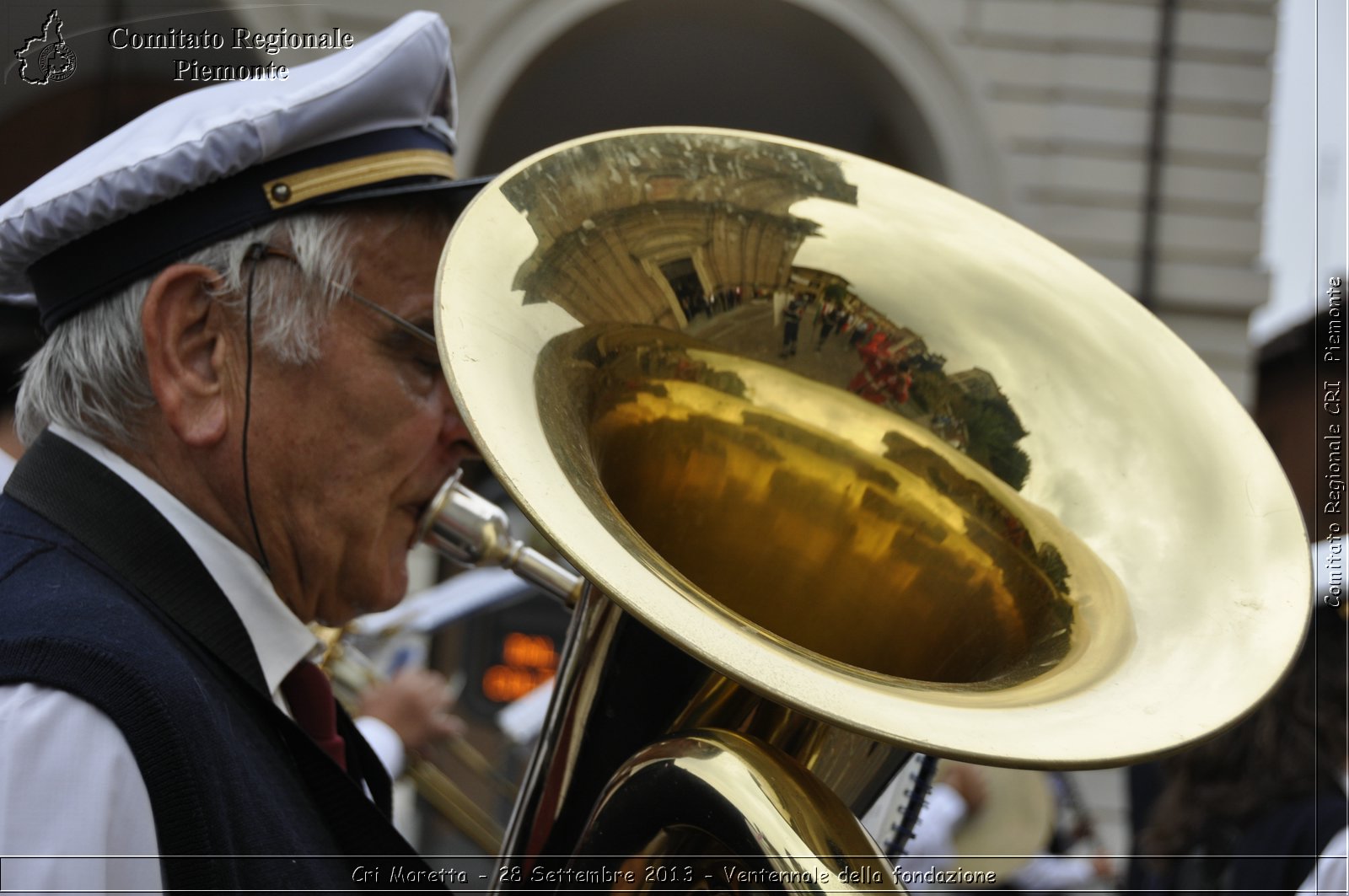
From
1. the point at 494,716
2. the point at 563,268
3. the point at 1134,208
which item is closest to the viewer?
the point at 563,268

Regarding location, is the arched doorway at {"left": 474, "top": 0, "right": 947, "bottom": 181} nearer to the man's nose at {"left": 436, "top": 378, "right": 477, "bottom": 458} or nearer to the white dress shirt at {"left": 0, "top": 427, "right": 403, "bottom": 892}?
the man's nose at {"left": 436, "top": 378, "right": 477, "bottom": 458}

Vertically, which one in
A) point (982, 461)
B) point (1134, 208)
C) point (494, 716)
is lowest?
point (494, 716)

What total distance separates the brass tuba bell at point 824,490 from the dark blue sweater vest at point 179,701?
21 centimetres

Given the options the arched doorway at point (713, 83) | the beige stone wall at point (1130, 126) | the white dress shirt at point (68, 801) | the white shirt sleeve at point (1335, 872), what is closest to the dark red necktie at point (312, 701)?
the white dress shirt at point (68, 801)

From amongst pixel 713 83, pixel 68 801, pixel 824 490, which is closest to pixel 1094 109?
pixel 713 83

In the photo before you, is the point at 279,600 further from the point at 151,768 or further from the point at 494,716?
the point at 494,716

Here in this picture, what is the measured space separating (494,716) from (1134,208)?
5.18 m

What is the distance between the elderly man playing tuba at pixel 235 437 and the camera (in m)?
1.14

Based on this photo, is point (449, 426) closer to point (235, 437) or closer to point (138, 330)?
point (235, 437)

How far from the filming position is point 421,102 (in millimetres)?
1622

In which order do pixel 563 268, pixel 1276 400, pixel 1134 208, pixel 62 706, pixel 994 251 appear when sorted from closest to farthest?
pixel 62 706 < pixel 563 268 < pixel 994 251 < pixel 1134 208 < pixel 1276 400

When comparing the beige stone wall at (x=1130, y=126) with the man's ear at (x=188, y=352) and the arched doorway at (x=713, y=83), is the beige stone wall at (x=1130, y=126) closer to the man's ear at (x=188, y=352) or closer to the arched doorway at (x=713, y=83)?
the arched doorway at (x=713, y=83)

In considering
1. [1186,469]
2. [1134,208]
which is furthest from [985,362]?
[1134,208]

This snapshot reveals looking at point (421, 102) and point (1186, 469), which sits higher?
point (421, 102)
